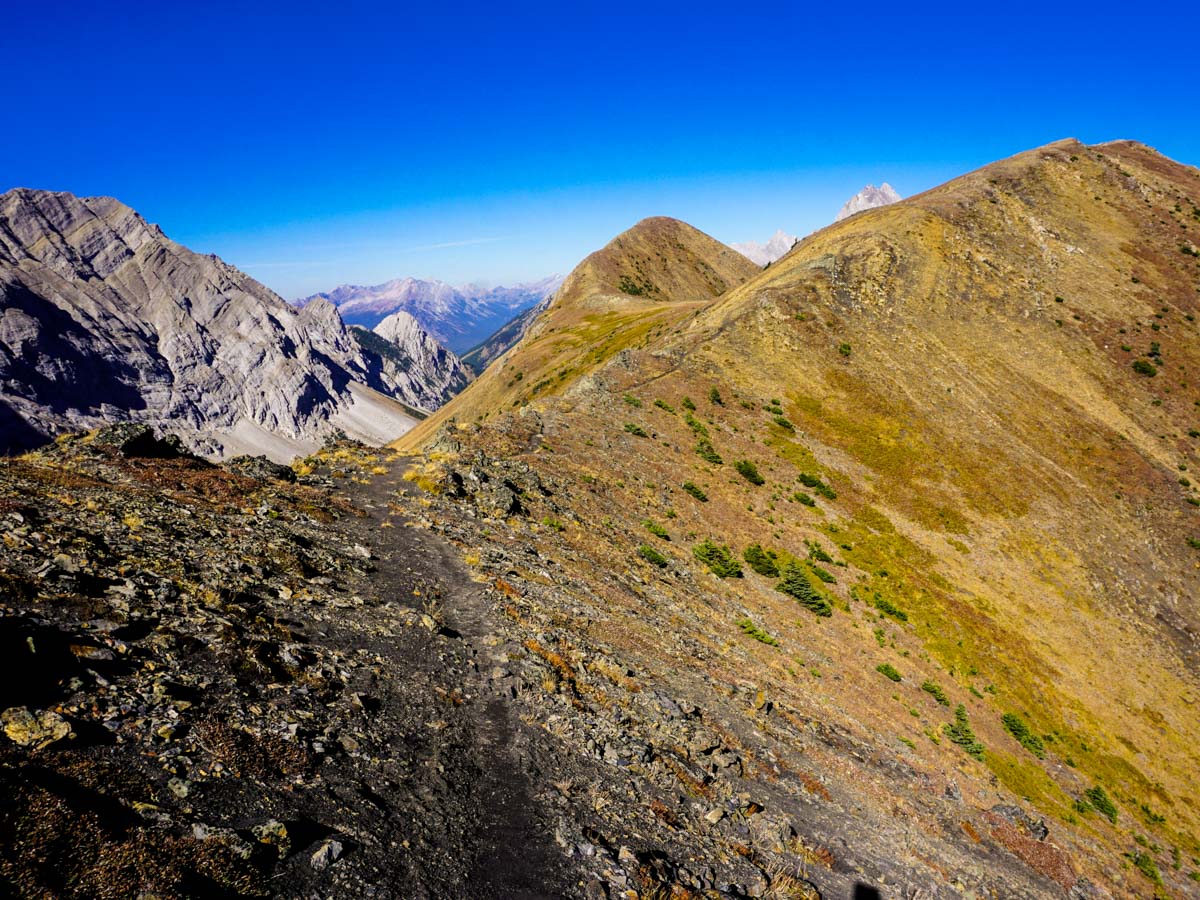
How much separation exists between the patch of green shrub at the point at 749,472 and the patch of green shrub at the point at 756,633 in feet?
59.4

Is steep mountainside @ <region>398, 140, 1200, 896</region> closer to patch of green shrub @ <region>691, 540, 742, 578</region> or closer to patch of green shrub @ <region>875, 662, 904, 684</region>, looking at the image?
patch of green shrub @ <region>875, 662, 904, 684</region>

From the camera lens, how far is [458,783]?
12.7m

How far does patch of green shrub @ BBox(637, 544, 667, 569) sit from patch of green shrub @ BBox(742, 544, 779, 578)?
746 cm

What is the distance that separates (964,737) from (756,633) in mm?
12392

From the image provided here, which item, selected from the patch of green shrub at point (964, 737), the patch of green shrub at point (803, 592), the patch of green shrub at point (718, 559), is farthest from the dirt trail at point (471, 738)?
the patch of green shrub at point (964, 737)

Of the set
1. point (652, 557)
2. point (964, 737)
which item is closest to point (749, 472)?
point (652, 557)

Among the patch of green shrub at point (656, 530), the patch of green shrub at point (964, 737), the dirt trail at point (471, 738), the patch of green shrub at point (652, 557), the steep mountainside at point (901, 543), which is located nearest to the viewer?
the dirt trail at point (471, 738)

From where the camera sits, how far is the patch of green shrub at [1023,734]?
32656 mm

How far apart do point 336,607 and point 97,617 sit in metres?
6.18

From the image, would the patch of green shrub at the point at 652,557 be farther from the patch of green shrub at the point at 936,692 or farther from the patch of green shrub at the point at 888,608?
the patch of green shrub at the point at 936,692

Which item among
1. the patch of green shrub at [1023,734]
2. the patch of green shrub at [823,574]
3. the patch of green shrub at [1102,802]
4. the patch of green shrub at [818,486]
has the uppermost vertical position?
the patch of green shrub at [818,486]

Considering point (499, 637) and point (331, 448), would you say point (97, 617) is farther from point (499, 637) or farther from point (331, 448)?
point (331, 448)

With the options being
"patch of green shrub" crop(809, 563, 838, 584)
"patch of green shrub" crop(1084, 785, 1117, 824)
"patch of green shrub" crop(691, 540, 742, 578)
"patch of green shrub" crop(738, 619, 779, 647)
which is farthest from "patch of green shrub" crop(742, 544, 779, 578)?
"patch of green shrub" crop(1084, 785, 1117, 824)

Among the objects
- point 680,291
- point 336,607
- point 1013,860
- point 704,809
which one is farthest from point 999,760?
point 680,291
